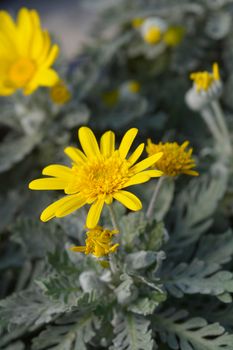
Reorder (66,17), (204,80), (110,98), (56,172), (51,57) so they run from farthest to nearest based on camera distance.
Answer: (66,17) < (110,98) < (51,57) < (204,80) < (56,172)

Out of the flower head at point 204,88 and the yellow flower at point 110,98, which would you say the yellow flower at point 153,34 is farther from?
the flower head at point 204,88

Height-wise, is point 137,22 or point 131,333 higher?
point 137,22

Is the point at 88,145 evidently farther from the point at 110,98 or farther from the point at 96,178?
the point at 110,98

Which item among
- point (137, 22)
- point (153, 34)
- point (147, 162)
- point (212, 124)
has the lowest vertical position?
point (147, 162)

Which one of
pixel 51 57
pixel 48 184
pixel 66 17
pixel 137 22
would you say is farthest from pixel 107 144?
pixel 66 17

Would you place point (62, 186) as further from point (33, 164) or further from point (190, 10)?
point (190, 10)

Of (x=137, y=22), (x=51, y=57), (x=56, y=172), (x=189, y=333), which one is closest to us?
(x=56, y=172)

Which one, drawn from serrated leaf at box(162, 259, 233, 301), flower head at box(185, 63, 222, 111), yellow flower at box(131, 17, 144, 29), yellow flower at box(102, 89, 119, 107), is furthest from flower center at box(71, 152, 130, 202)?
yellow flower at box(131, 17, 144, 29)
